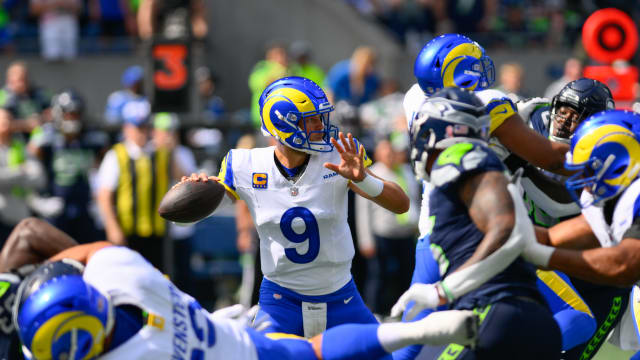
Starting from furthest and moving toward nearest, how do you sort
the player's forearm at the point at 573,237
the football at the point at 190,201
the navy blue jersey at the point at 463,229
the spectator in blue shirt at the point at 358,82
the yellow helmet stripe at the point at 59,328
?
the spectator in blue shirt at the point at 358,82
the football at the point at 190,201
the player's forearm at the point at 573,237
the navy blue jersey at the point at 463,229
the yellow helmet stripe at the point at 59,328

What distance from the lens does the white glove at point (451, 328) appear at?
3.85m

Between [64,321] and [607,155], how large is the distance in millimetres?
2382

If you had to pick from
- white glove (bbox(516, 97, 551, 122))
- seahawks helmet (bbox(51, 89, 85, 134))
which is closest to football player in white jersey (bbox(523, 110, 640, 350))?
white glove (bbox(516, 97, 551, 122))

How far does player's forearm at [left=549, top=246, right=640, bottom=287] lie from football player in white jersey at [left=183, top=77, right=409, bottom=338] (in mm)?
1150

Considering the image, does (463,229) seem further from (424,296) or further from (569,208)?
(569,208)

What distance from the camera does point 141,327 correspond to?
12.5ft

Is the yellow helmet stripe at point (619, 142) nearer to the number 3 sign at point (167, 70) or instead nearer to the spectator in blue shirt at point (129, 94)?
the number 3 sign at point (167, 70)

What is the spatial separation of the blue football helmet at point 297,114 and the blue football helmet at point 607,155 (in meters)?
1.31

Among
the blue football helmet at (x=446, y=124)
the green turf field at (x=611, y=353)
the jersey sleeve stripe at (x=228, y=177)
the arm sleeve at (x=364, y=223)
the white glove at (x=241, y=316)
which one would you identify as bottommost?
the arm sleeve at (x=364, y=223)

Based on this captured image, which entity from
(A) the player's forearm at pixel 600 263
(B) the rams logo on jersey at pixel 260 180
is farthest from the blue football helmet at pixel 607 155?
(B) the rams logo on jersey at pixel 260 180

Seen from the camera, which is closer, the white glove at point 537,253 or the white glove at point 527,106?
the white glove at point 537,253

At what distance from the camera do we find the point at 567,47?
46.1ft

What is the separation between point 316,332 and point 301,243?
1.53ft

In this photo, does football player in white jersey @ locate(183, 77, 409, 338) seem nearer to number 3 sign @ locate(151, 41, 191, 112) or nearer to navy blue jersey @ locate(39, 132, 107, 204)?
number 3 sign @ locate(151, 41, 191, 112)
